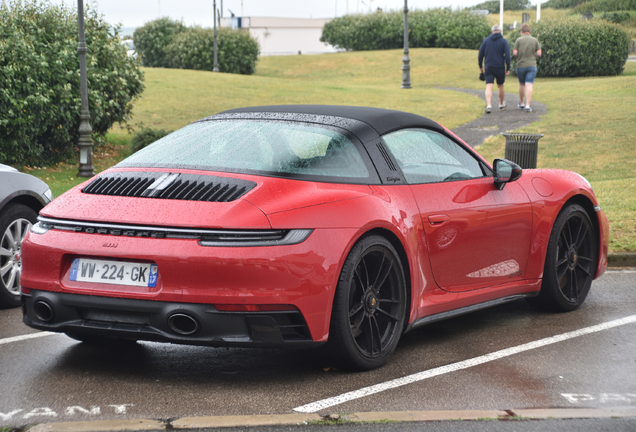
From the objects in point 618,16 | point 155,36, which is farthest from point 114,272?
point 618,16

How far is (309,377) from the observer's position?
4.54 meters

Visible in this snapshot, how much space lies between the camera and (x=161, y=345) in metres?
5.18

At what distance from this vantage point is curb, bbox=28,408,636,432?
366 centimetres

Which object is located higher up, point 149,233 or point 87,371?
point 149,233

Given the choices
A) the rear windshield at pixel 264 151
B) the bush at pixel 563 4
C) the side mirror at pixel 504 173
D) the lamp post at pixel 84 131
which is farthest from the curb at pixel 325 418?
the bush at pixel 563 4

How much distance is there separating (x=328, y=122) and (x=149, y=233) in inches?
56.4

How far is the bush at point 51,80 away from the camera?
557 inches

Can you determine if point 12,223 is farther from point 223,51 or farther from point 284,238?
point 223,51

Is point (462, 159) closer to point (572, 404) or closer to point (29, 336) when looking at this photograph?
point (572, 404)

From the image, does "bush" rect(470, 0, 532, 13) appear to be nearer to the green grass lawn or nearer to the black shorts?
the green grass lawn

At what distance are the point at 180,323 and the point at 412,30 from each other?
48384 millimetres

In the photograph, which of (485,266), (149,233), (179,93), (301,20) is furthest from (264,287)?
(301,20)

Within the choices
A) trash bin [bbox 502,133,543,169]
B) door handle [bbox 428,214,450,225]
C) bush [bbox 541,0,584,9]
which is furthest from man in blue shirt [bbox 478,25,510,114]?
bush [bbox 541,0,584,9]

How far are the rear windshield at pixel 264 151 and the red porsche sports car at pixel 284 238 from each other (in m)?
0.01
